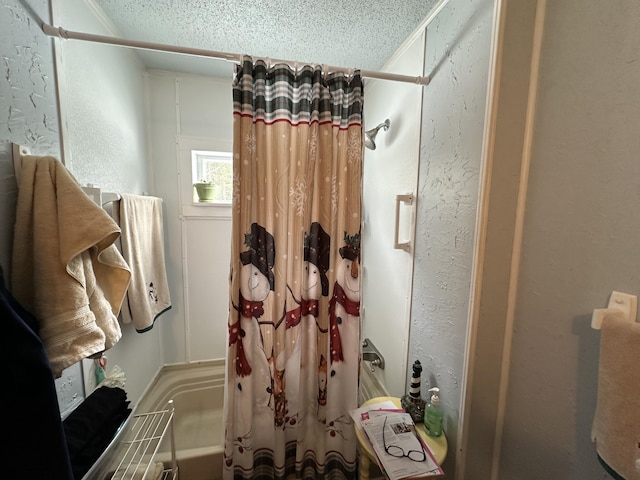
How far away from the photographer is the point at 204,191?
197 cm

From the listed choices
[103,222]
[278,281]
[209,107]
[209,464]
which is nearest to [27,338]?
[103,222]

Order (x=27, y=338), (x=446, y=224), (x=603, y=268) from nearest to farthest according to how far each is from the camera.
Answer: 1. (x=27, y=338)
2. (x=603, y=268)
3. (x=446, y=224)

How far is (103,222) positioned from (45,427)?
505 mm

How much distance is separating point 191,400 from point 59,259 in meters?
1.79

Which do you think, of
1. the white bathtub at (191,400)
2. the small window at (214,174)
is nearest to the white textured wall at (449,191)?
the white bathtub at (191,400)

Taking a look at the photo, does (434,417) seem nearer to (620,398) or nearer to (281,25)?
(620,398)

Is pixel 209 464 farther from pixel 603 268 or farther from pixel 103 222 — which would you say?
pixel 603 268

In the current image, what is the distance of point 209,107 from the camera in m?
1.94

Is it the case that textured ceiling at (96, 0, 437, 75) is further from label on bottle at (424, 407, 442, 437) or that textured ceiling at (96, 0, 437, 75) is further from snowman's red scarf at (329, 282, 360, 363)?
label on bottle at (424, 407, 442, 437)

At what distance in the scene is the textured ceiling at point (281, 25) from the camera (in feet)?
3.94

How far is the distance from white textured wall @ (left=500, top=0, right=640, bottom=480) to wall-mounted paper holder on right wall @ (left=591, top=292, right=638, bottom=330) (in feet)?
0.06

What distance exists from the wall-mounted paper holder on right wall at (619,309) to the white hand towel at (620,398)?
2cm

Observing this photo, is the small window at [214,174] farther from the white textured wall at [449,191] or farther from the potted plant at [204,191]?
the white textured wall at [449,191]

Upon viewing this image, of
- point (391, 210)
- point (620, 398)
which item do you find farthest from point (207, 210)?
point (620, 398)
